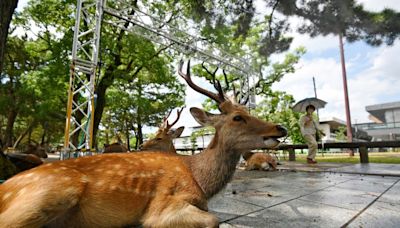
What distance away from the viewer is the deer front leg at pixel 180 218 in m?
1.59

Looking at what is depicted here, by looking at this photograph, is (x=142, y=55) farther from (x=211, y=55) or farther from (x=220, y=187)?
(x=220, y=187)

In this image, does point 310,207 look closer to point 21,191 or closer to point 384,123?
point 21,191

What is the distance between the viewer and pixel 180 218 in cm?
160

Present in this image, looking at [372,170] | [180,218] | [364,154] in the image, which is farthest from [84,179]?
[364,154]

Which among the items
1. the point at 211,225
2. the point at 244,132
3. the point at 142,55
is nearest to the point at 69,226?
the point at 211,225

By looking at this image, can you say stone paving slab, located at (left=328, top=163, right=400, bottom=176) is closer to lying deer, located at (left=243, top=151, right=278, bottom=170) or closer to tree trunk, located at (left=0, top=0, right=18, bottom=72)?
lying deer, located at (left=243, top=151, right=278, bottom=170)

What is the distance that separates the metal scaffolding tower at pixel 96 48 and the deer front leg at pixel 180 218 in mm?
6051

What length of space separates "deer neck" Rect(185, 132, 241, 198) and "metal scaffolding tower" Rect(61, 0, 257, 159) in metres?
5.77

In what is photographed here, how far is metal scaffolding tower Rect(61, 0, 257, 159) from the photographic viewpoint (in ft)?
24.7

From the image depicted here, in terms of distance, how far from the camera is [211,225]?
1580mm

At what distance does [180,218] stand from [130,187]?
39 centimetres

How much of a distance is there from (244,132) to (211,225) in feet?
2.93

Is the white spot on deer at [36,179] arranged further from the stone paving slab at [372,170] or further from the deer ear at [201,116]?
the stone paving slab at [372,170]

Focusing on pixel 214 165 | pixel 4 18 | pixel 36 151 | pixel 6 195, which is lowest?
pixel 6 195
